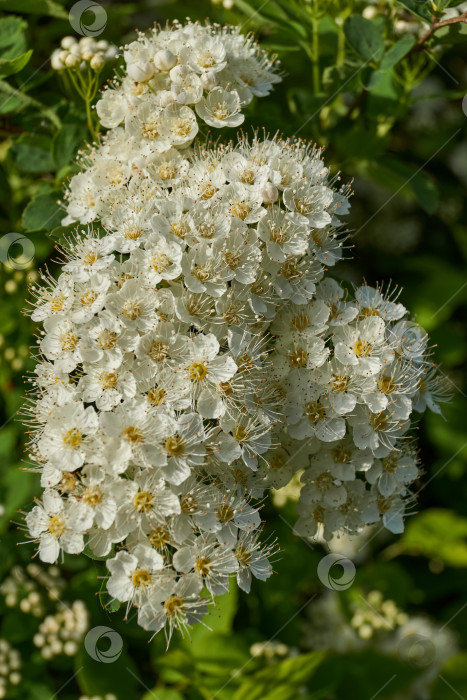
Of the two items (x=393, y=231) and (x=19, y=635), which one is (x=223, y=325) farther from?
(x=393, y=231)

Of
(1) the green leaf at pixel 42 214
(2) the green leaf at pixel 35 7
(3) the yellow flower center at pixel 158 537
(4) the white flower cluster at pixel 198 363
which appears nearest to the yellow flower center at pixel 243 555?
(4) the white flower cluster at pixel 198 363

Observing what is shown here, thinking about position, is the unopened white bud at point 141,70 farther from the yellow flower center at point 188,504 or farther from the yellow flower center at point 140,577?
the yellow flower center at point 140,577

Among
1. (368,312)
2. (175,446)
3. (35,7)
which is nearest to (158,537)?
(175,446)

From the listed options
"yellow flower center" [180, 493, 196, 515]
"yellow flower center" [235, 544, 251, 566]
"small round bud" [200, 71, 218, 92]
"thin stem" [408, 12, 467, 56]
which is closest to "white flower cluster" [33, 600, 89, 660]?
"yellow flower center" [235, 544, 251, 566]

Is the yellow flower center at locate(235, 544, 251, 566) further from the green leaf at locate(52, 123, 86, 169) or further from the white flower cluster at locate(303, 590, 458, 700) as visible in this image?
the white flower cluster at locate(303, 590, 458, 700)

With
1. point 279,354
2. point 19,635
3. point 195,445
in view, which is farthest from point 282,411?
point 19,635

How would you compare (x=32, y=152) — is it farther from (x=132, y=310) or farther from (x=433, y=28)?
(x=433, y=28)
